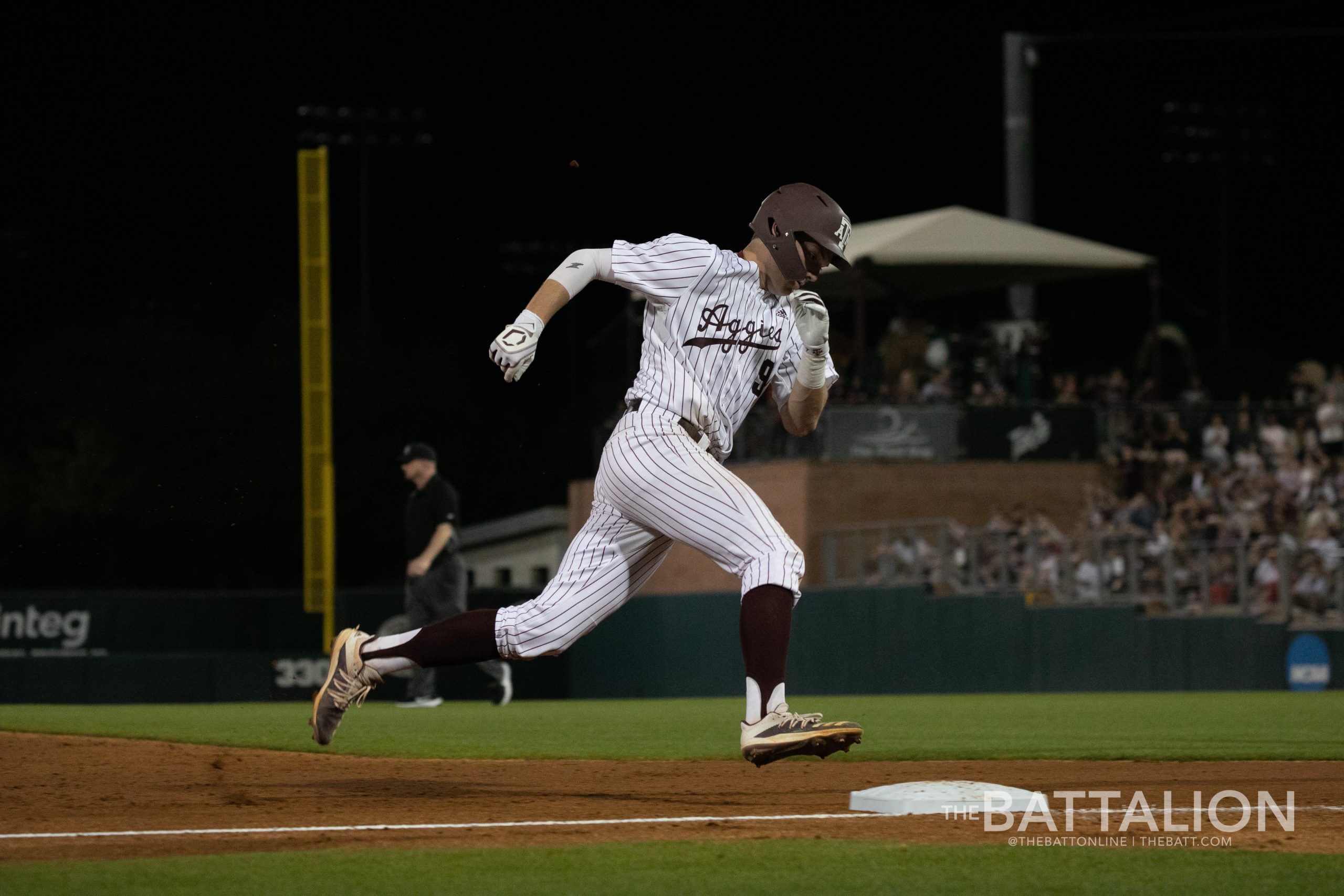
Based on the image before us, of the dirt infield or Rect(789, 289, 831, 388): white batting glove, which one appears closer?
the dirt infield

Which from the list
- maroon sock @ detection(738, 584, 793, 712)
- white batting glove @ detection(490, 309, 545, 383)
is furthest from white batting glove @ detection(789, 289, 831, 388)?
white batting glove @ detection(490, 309, 545, 383)

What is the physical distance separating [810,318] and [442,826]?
6.51 ft

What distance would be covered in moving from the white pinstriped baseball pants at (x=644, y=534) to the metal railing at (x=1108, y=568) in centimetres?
1187

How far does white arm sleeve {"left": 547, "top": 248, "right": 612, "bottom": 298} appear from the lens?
5746 mm

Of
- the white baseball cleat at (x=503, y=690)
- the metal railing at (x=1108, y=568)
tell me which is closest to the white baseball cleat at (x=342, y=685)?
the white baseball cleat at (x=503, y=690)

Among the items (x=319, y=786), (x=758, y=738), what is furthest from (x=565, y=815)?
(x=319, y=786)

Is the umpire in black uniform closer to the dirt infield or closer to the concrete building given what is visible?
the dirt infield

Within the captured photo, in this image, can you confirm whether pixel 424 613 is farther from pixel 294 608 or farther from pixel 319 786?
pixel 294 608

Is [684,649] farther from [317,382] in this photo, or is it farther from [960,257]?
[317,382]

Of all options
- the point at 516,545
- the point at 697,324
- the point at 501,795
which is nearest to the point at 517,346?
the point at 697,324

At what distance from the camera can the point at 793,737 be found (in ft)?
18.0

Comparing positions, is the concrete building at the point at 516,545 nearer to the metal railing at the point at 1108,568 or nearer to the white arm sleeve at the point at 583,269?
the metal railing at the point at 1108,568

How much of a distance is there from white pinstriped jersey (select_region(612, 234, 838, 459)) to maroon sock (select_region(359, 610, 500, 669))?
0.90m

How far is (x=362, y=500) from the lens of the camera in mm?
46375
